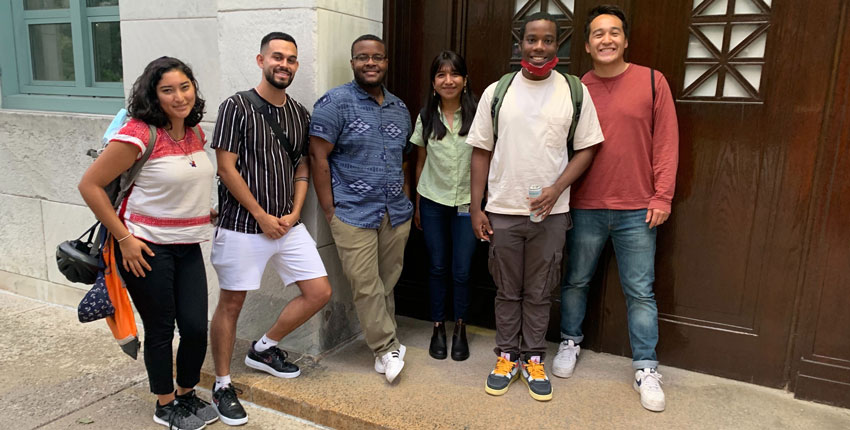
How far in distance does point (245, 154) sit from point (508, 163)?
4.36 ft

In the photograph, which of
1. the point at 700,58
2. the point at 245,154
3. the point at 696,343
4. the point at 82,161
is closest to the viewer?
the point at 245,154

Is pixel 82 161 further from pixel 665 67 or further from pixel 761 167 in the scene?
pixel 761 167

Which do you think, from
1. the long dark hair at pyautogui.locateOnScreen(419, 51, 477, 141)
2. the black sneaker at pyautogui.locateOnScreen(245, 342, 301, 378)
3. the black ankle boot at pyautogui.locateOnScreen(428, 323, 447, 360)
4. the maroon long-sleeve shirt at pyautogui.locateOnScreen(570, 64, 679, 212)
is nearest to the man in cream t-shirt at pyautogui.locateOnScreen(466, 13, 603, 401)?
the maroon long-sleeve shirt at pyautogui.locateOnScreen(570, 64, 679, 212)

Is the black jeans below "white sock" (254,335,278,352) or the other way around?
the other way around

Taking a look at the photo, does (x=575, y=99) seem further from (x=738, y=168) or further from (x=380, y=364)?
(x=380, y=364)

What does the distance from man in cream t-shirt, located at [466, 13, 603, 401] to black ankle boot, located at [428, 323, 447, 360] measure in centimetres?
46

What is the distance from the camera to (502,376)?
331 cm

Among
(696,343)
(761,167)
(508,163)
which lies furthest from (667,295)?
(508,163)

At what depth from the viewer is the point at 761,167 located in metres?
3.28

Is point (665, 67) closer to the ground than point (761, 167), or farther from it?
farther from it

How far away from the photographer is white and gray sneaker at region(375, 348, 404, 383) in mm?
3342

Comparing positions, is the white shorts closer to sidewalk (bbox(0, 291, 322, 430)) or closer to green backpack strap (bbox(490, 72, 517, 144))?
sidewalk (bbox(0, 291, 322, 430))

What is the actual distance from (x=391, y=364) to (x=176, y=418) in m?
1.12

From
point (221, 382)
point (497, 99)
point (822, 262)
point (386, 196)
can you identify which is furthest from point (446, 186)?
point (822, 262)
